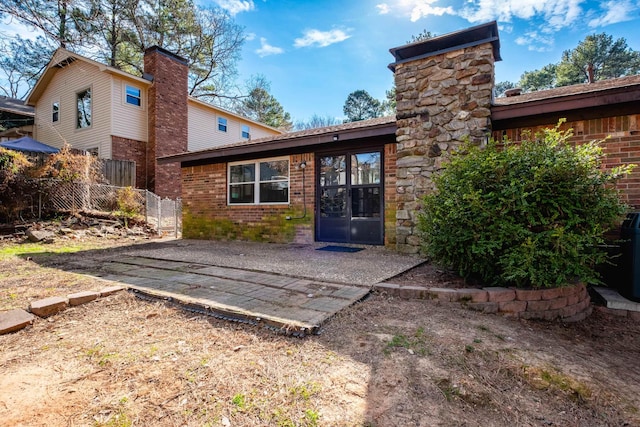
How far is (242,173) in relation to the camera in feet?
27.9

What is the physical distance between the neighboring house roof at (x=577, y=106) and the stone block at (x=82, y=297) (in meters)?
6.03

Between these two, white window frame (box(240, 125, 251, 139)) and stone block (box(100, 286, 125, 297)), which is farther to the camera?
white window frame (box(240, 125, 251, 139))

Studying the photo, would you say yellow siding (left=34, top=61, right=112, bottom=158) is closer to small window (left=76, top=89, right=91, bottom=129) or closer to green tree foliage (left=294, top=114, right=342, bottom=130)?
small window (left=76, top=89, right=91, bottom=129)

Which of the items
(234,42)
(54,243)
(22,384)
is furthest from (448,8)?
(234,42)

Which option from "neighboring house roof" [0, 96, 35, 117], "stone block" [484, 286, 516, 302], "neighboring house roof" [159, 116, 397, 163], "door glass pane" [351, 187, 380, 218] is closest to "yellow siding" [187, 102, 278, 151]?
"neighboring house roof" [159, 116, 397, 163]

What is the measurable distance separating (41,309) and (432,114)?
5.94 meters

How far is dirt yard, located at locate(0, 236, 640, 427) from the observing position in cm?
161

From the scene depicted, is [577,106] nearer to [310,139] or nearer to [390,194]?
[390,194]

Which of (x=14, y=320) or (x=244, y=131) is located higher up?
(x=244, y=131)

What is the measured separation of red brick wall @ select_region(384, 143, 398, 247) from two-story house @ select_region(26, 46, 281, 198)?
35.7 feet

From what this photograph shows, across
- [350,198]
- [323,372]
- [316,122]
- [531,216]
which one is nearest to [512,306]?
[531,216]

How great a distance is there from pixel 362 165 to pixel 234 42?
59.7 feet

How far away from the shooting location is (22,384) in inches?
72.6

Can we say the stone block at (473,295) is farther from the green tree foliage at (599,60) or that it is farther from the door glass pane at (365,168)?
the green tree foliage at (599,60)
